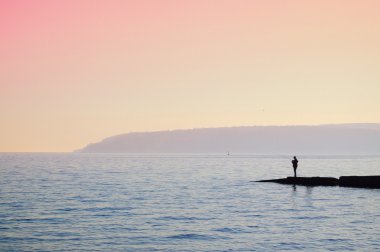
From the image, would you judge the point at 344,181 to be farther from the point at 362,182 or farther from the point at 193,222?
the point at 193,222

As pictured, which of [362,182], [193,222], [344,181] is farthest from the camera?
[344,181]

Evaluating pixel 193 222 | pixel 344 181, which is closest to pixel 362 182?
pixel 344 181

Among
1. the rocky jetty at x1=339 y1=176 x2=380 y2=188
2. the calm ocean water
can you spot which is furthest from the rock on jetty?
the calm ocean water

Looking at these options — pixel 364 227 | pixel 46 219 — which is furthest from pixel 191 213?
pixel 364 227

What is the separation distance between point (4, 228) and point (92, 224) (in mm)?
5770

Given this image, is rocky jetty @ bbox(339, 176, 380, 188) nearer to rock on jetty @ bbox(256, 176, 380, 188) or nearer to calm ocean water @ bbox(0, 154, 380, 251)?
rock on jetty @ bbox(256, 176, 380, 188)

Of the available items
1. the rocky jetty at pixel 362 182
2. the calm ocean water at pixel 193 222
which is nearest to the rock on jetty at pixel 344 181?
the rocky jetty at pixel 362 182

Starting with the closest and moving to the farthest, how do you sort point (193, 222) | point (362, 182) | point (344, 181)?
point (193, 222) → point (362, 182) → point (344, 181)

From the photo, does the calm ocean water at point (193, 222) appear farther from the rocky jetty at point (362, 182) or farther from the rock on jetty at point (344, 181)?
the rock on jetty at point (344, 181)

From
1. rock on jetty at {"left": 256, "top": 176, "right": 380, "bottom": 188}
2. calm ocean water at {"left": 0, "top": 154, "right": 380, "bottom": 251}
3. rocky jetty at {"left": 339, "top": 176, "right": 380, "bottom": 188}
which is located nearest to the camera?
calm ocean water at {"left": 0, "top": 154, "right": 380, "bottom": 251}

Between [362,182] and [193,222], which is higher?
[362,182]

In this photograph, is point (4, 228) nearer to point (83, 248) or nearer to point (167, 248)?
point (83, 248)

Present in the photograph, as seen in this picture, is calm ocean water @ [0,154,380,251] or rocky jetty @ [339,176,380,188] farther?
rocky jetty @ [339,176,380,188]

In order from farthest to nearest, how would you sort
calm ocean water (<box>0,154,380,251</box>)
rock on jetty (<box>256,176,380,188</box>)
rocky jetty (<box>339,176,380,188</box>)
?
rock on jetty (<box>256,176,380,188</box>) < rocky jetty (<box>339,176,380,188</box>) < calm ocean water (<box>0,154,380,251</box>)
